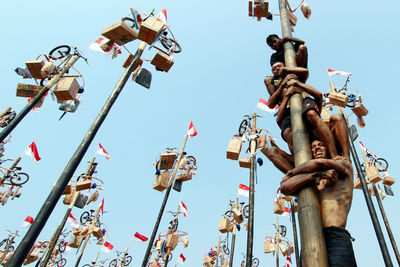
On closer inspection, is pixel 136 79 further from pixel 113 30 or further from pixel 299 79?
pixel 299 79

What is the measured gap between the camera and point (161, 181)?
10391 millimetres

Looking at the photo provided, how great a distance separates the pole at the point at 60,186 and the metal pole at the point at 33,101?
3019 mm

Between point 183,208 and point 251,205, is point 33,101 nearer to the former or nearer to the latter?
point 251,205

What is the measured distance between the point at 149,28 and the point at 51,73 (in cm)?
442

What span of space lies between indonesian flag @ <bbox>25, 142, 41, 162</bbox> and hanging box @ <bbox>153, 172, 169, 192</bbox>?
21.3 feet

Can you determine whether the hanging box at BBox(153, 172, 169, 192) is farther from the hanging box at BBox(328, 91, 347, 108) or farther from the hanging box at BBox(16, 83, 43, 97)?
the hanging box at BBox(328, 91, 347, 108)

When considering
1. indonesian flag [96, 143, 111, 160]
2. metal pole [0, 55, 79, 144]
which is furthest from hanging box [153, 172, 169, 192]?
metal pole [0, 55, 79, 144]

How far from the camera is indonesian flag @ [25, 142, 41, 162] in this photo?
41.4 ft

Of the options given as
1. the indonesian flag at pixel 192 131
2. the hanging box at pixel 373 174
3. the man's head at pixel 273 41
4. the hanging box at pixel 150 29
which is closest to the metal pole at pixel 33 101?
the hanging box at pixel 150 29

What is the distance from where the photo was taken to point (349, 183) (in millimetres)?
2197

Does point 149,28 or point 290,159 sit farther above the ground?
point 149,28

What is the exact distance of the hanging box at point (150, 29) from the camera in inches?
252

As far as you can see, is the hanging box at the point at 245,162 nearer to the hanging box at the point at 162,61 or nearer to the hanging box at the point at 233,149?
the hanging box at the point at 233,149

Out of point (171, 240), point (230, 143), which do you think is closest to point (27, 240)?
point (230, 143)
